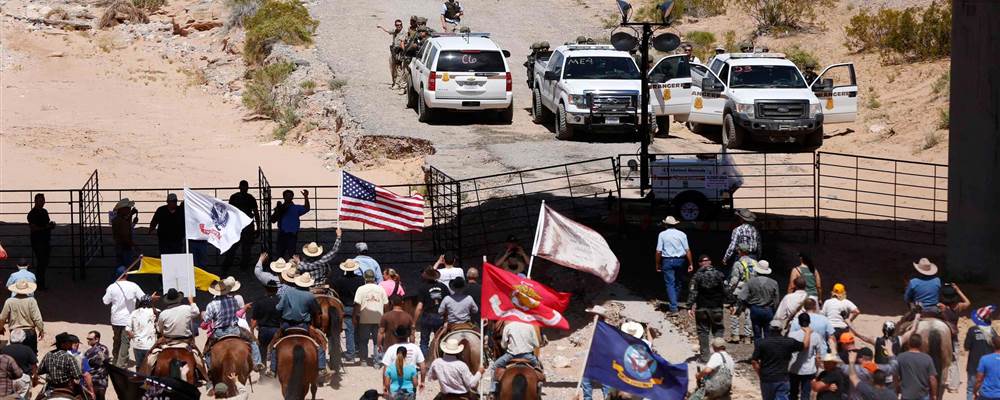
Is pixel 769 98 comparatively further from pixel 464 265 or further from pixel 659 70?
pixel 464 265

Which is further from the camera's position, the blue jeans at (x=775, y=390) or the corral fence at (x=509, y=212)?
the corral fence at (x=509, y=212)

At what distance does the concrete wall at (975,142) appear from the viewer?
77.5 feet

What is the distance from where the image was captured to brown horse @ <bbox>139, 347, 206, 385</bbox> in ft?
56.4

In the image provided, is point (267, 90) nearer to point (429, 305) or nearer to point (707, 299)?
point (429, 305)

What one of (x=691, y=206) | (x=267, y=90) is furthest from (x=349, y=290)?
(x=267, y=90)

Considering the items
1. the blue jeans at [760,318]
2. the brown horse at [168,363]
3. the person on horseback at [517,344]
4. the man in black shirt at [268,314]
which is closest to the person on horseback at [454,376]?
the person on horseback at [517,344]

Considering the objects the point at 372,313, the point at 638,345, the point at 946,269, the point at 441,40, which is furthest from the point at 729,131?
the point at 638,345

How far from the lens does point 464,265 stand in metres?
24.6

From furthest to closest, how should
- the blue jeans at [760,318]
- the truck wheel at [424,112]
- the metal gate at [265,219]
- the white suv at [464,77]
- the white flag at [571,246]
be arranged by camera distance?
the truck wheel at [424,112] < the white suv at [464,77] < the metal gate at [265,219] < the blue jeans at [760,318] < the white flag at [571,246]

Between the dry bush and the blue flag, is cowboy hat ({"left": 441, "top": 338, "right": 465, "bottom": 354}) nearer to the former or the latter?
the blue flag

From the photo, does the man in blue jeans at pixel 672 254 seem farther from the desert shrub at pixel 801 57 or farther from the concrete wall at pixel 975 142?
the desert shrub at pixel 801 57

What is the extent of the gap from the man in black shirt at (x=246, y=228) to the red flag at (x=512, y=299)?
7.81 metres

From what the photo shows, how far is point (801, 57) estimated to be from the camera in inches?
1574

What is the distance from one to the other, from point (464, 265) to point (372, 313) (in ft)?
17.4
